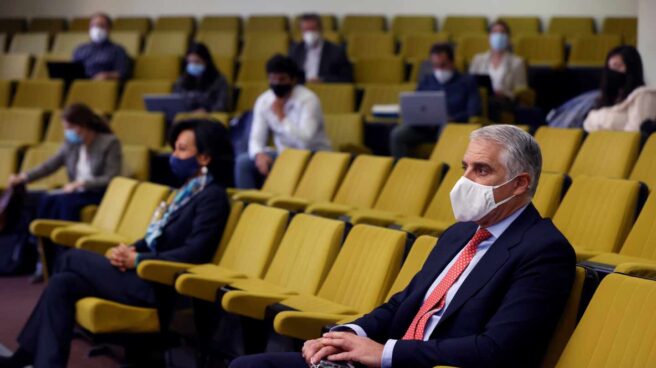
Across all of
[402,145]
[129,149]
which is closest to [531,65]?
[402,145]

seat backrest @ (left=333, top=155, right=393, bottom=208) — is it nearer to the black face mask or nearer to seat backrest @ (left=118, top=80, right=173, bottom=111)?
the black face mask

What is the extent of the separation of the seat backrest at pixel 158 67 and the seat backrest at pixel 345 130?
2145 mm

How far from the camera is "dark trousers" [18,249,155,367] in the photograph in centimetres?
351

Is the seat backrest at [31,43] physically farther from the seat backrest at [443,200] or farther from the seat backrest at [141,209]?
the seat backrest at [443,200]

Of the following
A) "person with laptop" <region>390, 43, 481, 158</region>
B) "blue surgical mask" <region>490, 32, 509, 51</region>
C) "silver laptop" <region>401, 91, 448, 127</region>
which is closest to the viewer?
"silver laptop" <region>401, 91, 448, 127</region>

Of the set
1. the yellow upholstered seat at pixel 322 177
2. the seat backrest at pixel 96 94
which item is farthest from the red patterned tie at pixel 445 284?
the seat backrest at pixel 96 94

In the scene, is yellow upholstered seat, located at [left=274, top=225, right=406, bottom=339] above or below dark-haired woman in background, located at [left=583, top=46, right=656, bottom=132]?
below

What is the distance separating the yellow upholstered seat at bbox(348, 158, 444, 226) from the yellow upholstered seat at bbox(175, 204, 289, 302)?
471 millimetres

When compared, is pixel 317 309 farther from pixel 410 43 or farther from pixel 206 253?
pixel 410 43

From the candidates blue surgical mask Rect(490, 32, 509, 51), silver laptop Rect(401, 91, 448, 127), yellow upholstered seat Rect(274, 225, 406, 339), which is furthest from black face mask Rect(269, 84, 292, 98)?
yellow upholstered seat Rect(274, 225, 406, 339)

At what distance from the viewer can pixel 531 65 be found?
7.34 m

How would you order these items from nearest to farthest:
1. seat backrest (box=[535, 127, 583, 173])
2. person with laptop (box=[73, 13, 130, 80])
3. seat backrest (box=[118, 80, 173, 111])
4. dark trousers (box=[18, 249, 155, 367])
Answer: dark trousers (box=[18, 249, 155, 367]) < seat backrest (box=[535, 127, 583, 173]) < seat backrest (box=[118, 80, 173, 111]) < person with laptop (box=[73, 13, 130, 80])

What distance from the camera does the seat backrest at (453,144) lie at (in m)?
4.75

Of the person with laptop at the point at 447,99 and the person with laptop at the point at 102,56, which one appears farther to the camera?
the person with laptop at the point at 102,56
